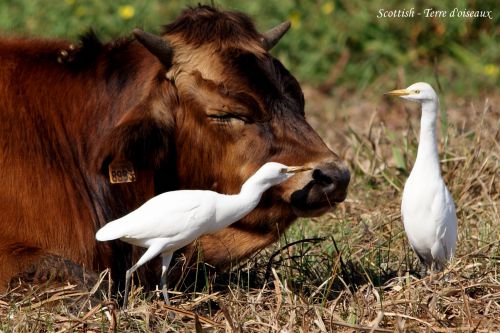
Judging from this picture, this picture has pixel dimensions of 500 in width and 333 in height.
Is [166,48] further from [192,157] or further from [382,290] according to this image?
[382,290]

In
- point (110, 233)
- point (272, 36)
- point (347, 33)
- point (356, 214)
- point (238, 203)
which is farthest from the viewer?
point (347, 33)

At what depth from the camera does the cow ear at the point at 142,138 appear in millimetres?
5281

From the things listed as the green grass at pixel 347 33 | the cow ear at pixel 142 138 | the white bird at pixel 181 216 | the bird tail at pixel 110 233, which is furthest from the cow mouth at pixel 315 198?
the green grass at pixel 347 33

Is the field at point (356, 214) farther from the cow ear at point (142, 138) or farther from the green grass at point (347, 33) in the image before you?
the cow ear at point (142, 138)

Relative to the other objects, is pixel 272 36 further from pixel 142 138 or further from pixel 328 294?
pixel 328 294

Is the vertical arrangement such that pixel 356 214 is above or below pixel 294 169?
below

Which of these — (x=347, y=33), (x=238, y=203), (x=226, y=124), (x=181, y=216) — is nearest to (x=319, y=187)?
(x=238, y=203)

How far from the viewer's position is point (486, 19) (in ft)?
38.0

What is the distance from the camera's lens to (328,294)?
507 cm

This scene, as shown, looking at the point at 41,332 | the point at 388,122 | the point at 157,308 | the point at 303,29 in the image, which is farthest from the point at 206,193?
the point at 303,29

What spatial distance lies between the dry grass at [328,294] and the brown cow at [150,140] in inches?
9.6

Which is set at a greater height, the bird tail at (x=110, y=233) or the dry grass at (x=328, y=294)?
the bird tail at (x=110, y=233)

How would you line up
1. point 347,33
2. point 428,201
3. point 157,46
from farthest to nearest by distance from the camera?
point 347,33, point 157,46, point 428,201

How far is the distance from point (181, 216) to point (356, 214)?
272cm
